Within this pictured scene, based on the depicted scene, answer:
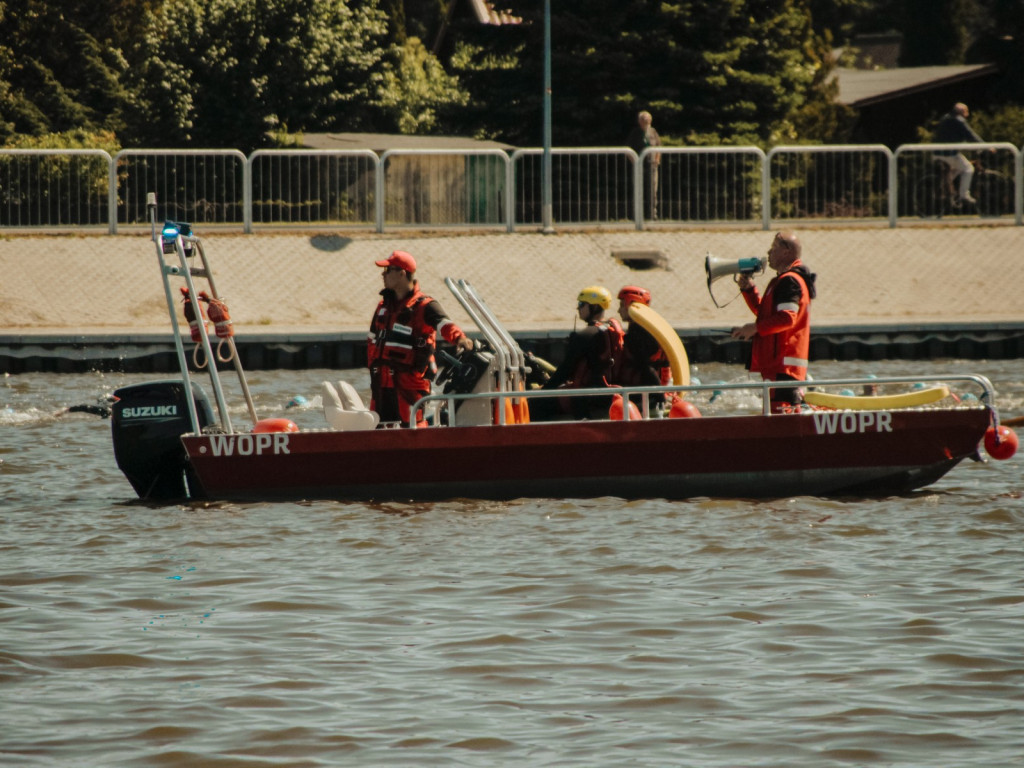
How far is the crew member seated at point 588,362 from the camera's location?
38.2 feet

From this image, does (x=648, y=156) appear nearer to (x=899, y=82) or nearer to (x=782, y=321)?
(x=782, y=321)

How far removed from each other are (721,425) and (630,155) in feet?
46.6

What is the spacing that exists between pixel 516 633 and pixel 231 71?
2800 cm

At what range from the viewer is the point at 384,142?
32438 millimetres

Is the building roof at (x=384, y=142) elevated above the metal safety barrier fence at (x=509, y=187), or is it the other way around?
the building roof at (x=384, y=142)

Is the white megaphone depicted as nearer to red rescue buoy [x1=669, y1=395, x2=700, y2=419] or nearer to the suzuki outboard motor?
red rescue buoy [x1=669, y1=395, x2=700, y2=419]

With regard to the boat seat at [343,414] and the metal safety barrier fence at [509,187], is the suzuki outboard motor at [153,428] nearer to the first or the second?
the boat seat at [343,414]

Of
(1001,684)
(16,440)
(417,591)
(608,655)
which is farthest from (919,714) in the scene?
(16,440)

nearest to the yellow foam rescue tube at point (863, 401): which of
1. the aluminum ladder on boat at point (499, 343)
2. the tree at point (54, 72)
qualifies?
the aluminum ladder on boat at point (499, 343)

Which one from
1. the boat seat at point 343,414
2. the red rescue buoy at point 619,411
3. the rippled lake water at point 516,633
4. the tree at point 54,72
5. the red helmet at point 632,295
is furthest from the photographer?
the tree at point 54,72

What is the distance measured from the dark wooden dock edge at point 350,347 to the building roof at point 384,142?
10.6m

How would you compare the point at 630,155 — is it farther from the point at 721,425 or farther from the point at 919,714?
the point at 919,714

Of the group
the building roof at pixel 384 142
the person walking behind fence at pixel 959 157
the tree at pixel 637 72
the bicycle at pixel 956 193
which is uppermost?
the tree at pixel 637 72

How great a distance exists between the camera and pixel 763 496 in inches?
446
